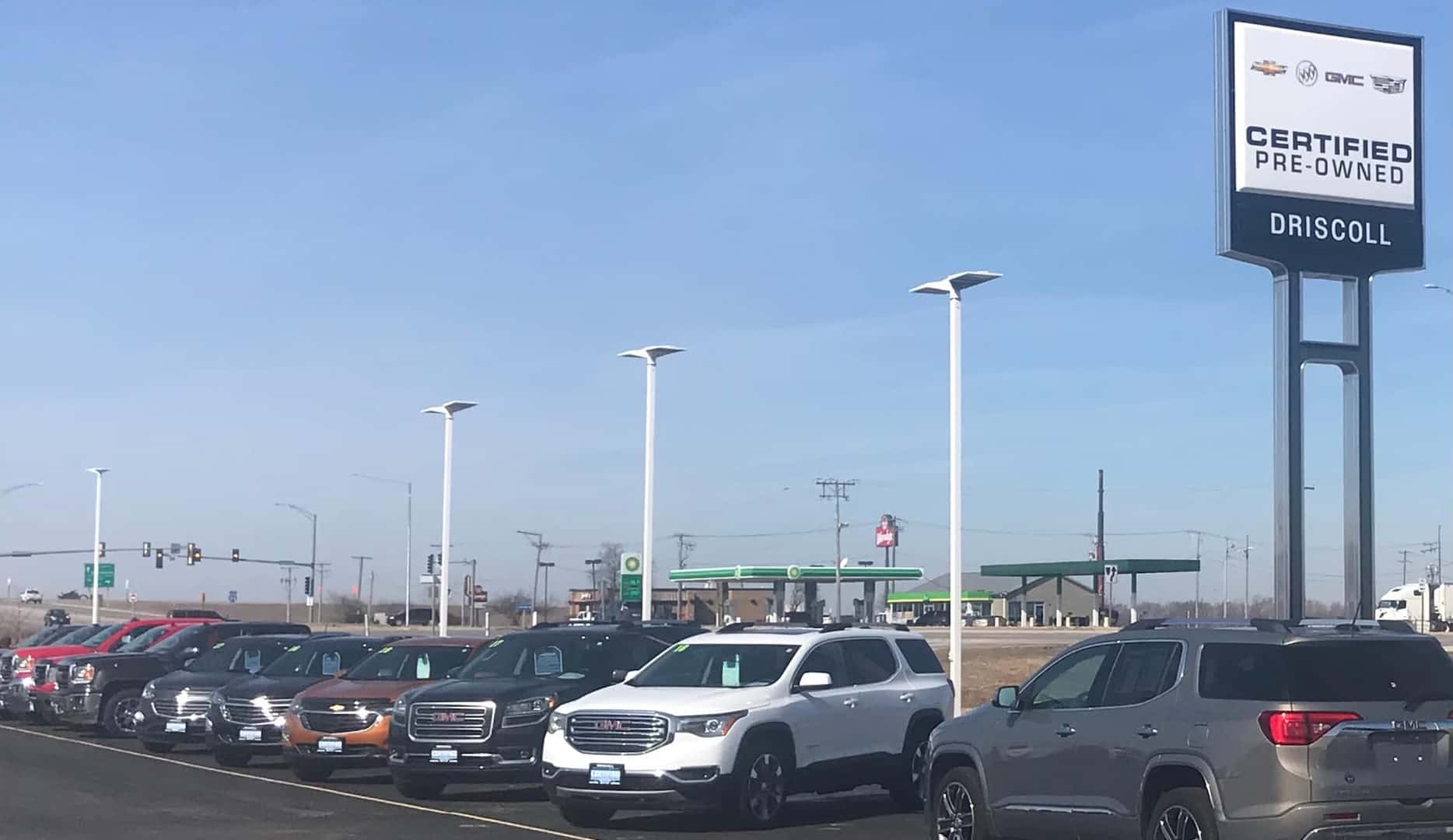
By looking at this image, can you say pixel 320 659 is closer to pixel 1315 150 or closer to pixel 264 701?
pixel 264 701

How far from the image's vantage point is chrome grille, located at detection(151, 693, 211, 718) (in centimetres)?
2412

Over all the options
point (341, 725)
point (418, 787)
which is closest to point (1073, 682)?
point (418, 787)

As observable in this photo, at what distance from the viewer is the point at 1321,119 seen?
27.0m

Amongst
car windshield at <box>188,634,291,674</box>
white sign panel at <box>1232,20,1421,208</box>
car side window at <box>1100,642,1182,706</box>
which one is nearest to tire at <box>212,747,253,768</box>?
car windshield at <box>188,634,291,674</box>

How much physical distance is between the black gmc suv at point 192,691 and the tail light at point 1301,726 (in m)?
16.2

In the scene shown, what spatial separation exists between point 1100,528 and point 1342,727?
109378 millimetres

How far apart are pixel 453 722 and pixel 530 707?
805 mm

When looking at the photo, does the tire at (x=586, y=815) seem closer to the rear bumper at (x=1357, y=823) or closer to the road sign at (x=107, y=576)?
the rear bumper at (x=1357, y=823)

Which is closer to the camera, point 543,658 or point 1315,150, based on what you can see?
point 543,658

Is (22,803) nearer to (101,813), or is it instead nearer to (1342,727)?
(101,813)

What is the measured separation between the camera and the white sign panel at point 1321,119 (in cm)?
2664

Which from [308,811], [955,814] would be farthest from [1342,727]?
[308,811]

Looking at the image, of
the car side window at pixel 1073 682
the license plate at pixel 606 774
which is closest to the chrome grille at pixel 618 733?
the license plate at pixel 606 774

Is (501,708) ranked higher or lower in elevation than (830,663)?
lower
